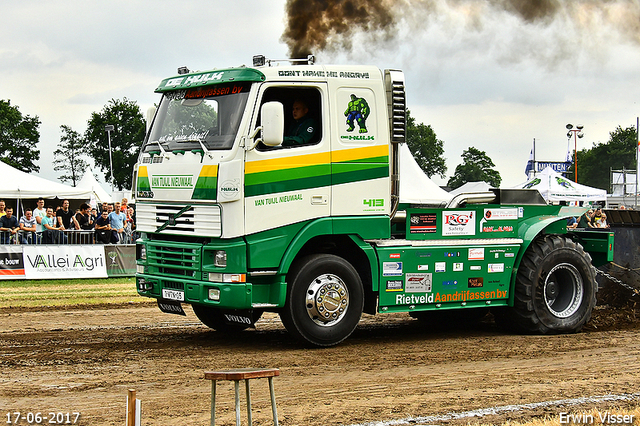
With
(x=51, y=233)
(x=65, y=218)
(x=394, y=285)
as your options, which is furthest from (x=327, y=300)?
(x=65, y=218)

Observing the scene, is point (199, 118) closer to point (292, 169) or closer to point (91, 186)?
point (292, 169)

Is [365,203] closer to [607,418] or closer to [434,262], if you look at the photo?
[434,262]

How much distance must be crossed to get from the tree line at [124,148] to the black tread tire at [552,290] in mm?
A: 56017

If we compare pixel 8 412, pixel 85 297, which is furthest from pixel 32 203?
pixel 8 412

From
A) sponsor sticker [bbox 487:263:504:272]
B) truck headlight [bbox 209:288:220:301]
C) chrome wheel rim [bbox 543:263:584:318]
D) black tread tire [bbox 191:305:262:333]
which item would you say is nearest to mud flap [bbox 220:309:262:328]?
truck headlight [bbox 209:288:220:301]

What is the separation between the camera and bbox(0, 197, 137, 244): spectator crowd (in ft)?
63.1

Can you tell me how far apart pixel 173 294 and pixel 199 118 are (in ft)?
7.08

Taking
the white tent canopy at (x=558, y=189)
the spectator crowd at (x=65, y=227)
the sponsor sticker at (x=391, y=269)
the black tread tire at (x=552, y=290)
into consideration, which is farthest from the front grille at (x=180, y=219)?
the white tent canopy at (x=558, y=189)

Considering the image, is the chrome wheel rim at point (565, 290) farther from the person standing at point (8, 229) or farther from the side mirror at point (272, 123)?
the person standing at point (8, 229)

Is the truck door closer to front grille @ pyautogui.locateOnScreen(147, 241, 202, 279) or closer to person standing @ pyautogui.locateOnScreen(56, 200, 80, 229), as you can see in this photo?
front grille @ pyautogui.locateOnScreen(147, 241, 202, 279)

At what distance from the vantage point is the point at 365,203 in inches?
374

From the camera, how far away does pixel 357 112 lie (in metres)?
9.41

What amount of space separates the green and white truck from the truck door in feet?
0.05

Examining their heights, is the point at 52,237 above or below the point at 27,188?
below
